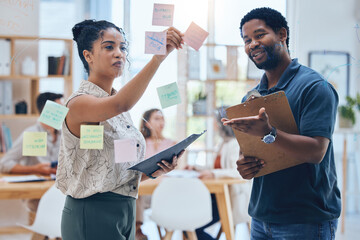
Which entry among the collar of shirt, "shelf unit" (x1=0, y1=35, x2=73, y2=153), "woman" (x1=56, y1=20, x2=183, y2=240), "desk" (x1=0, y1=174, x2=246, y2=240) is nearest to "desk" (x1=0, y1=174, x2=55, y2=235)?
"desk" (x1=0, y1=174, x2=246, y2=240)

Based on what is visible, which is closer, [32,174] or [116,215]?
[116,215]

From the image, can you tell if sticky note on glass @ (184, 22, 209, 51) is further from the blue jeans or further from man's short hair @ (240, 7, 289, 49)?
the blue jeans

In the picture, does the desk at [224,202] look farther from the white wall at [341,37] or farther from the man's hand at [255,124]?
the man's hand at [255,124]

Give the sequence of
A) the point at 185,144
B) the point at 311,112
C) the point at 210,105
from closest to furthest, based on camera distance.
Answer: the point at 311,112, the point at 185,144, the point at 210,105

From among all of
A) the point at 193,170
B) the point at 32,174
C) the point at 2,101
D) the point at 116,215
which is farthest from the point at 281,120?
the point at 2,101

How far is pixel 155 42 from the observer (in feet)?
4.63

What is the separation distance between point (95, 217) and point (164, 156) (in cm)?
29

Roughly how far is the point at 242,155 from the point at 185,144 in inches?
7.4

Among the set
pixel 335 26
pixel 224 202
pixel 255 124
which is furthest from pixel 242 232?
pixel 335 26

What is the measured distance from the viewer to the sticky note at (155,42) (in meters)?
1.35

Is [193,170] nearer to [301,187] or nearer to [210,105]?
[210,105]

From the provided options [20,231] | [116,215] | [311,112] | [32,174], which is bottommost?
[20,231]

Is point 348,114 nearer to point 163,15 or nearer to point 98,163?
point 163,15

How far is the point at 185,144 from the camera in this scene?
1.24 meters
